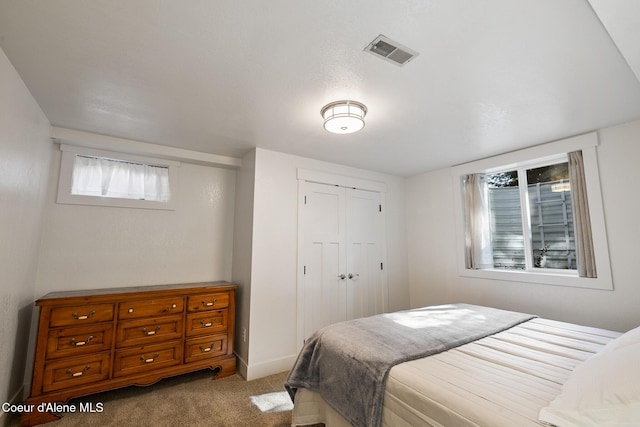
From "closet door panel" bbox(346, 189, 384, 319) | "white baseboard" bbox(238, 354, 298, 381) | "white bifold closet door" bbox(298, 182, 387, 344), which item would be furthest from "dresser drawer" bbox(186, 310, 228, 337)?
"closet door panel" bbox(346, 189, 384, 319)

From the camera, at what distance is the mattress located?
1128 mm

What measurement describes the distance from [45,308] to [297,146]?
2598 mm

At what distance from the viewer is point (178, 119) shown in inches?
95.3

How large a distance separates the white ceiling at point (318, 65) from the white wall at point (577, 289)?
38 centimetres

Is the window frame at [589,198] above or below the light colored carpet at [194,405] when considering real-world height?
above

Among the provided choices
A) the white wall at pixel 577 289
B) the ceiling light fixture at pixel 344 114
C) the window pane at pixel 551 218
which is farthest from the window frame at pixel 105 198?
the window pane at pixel 551 218

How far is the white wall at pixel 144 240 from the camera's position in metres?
2.67

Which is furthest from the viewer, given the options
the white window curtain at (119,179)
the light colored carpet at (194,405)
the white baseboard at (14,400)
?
the white window curtain at (119,179)

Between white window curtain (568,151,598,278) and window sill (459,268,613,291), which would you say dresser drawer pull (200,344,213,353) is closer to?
window sill (459,268,613,291)

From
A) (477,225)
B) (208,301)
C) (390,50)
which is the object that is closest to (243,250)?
(208,301)

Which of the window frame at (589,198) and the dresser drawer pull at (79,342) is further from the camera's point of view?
the window frame at (589,198)

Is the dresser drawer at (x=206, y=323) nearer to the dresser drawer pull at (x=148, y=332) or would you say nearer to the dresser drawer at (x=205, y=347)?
the dresser drawer at (x=205, y=347)

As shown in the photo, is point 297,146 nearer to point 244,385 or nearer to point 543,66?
point 543,66

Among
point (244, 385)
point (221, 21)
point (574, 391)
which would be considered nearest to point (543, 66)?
point (574, 391)
